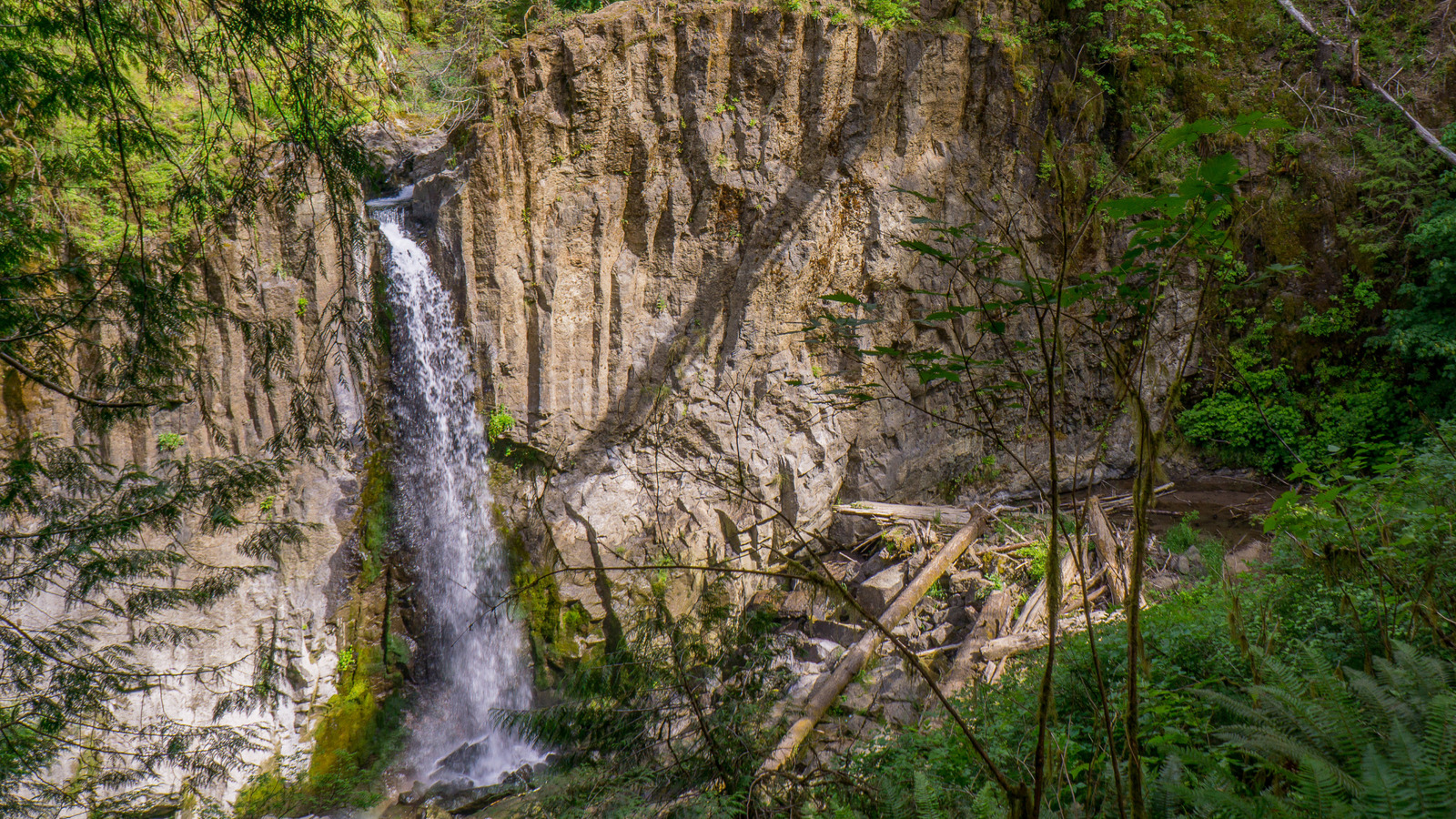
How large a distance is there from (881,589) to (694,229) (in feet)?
17.5

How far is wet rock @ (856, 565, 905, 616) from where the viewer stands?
7.57 meters

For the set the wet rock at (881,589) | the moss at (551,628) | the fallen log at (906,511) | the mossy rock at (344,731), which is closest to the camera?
the wet rock at (881,589)

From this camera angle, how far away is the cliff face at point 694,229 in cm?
891

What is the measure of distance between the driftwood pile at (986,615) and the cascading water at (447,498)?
5.12 m

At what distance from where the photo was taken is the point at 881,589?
7.70 m

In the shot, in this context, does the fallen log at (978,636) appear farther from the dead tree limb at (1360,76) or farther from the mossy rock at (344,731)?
the dead tree limb at (1360,76)

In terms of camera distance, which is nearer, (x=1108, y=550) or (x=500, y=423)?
(x=1108, y=550)

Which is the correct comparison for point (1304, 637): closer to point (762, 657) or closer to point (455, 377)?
point (762, 657)

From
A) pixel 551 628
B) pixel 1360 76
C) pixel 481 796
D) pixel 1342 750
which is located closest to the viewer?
pixel 1342 750

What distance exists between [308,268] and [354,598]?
13.7 ft

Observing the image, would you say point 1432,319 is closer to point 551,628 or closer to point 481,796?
point 551,628

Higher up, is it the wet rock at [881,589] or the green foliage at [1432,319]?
the green foliage at [1432,319]

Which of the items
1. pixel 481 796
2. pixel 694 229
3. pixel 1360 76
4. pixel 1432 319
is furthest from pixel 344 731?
pixel 1360 76

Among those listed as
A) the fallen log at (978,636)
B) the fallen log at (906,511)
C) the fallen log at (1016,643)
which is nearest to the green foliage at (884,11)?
the fallen log at (906,511)
